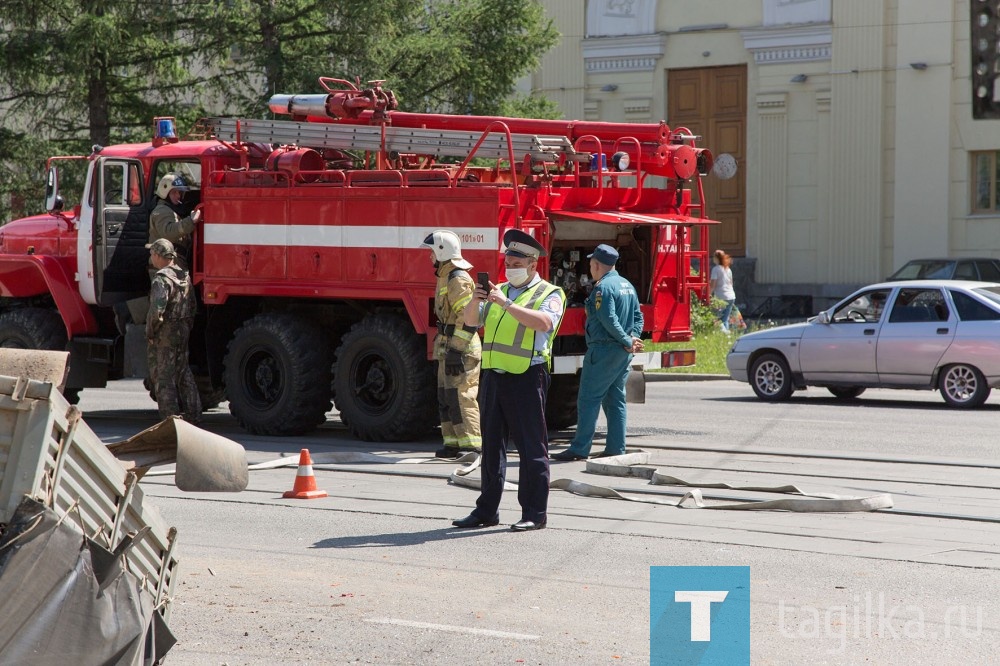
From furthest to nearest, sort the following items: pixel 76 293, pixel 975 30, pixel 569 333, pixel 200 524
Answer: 1. pixel 76 293
2. pixel 569 333
3. pixel 975 30
4. pixel 200 524

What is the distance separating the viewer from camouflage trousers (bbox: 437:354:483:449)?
1188cm

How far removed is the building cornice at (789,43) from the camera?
2953cm

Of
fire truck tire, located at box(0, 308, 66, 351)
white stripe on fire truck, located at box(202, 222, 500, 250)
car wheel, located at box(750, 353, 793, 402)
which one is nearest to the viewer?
white stripe on fire truck, located at box(202, 222, 500, 250)

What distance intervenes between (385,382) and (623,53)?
65.7ft

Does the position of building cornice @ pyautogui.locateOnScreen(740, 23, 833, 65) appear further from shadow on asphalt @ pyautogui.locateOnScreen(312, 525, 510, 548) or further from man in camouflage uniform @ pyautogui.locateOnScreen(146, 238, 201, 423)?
shadow on asphalt @ pyautogui.locateOnScreen(312, 525, 510, 548)

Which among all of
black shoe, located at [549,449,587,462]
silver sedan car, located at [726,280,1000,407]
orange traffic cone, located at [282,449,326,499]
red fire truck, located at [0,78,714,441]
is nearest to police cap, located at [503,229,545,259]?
orange traffic cone, located at [282,449,326,499]

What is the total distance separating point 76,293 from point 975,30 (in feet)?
29.0

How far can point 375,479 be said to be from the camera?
11031 millimetres

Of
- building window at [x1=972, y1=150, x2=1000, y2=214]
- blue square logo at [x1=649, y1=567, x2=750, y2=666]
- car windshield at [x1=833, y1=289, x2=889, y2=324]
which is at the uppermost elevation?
building window at [x1=972, y1=150, x2=1000, y2=214]

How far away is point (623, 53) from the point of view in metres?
31.8

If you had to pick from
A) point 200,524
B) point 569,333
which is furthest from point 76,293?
point 200,524

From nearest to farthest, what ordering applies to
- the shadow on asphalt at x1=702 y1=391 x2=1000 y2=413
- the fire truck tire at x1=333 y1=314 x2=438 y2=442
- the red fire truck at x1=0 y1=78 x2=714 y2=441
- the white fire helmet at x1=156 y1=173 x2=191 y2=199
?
the red fire truck at x1=0 y1=78 x2=714 y2=441 < the fire truck tire at x1=333 y1=314 x2=438 y2=442 < the white fire helmet at x1=156 y1=173 x2=191 y2=199 < the shadow on asphalt at x1=702 y1=391 x2=1000 y2=413

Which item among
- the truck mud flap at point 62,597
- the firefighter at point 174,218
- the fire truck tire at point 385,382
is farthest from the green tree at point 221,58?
the truck mud flap at point 62,597

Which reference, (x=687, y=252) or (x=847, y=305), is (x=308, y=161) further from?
(x=847, y=305)
